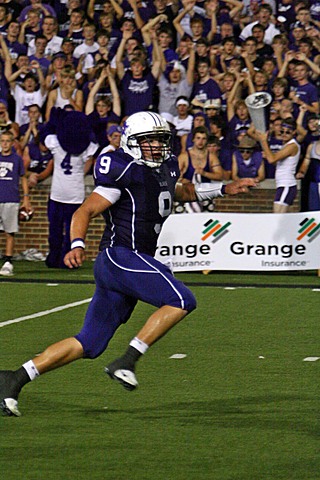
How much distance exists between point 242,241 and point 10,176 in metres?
3.06

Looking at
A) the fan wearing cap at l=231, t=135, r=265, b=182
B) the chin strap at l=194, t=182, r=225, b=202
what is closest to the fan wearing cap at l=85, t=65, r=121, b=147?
the fan wearing cap at l=231, t=135, r=265, b=182

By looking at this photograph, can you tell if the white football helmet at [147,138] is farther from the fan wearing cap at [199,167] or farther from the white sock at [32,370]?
the fan wearing cap at [199,167]

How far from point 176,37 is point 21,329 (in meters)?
9.48

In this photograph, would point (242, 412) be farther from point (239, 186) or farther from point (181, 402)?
point (239, 186)

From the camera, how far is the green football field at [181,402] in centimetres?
596

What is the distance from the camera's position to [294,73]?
55.9 ft

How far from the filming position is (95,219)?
56.4 ft

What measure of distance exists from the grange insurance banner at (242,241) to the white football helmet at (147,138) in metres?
8.01

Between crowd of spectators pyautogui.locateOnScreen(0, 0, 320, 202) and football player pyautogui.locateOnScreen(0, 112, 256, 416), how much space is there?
29.1 ft

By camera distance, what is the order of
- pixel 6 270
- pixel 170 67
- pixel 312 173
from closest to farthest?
pixel 6 270
pixel 312 173
pixel 170 67

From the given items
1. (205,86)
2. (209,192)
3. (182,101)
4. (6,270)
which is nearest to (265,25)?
(205,86)

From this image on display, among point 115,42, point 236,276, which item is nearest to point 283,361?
point 236,276

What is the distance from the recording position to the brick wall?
1673 cm

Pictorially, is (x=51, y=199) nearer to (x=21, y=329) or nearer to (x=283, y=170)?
(x=283, y=170)
